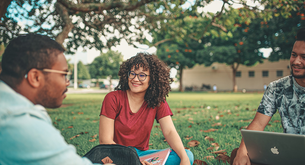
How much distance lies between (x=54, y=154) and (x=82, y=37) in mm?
9192

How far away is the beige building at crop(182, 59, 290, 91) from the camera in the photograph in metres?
33.5

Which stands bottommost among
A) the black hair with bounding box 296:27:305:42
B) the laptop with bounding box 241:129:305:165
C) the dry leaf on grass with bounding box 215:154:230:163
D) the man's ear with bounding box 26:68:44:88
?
the dry leaf on grass with bounding box 215:154:230:163

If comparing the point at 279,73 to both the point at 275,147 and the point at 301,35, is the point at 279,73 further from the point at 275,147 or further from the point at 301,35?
the point at 275,147

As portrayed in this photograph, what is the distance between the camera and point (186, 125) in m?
5.70

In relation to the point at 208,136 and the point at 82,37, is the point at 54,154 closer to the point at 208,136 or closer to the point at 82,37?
the point at 208,136

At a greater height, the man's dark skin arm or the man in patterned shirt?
the man in patterned shirt

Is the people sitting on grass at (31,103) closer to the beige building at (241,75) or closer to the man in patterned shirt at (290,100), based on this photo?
the man in patterned shirt at (290,100)

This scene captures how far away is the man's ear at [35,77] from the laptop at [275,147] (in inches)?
67.8

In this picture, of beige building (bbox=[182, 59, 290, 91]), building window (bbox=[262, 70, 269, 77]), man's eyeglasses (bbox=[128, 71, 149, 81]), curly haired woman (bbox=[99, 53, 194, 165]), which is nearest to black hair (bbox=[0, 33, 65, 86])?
curly haired woman (bbox=[99, 53, 194, 165])

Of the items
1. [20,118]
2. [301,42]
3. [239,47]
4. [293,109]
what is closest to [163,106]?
[293,109]

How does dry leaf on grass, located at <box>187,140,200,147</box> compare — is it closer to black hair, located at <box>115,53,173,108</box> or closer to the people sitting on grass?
black hair, located at <box>115,53,173,108</box>

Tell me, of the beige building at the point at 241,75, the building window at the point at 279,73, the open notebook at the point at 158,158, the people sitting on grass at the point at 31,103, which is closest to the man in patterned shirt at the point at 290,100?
the open notebook at the point at 158,158

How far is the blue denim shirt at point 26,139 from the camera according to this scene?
0.94 metres

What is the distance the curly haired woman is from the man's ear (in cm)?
116
